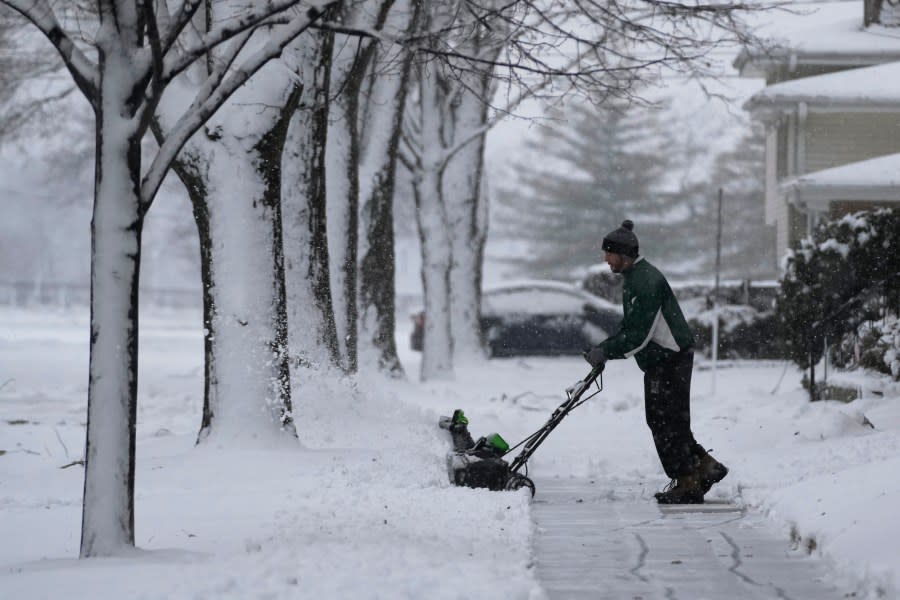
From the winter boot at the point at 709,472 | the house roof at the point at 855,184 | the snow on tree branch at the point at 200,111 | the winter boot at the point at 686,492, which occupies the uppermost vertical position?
the house roof at the point at 855,184

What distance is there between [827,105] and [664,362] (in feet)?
65.0

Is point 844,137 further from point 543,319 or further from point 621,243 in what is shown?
point 621,243

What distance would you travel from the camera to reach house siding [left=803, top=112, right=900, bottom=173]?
26609 mm

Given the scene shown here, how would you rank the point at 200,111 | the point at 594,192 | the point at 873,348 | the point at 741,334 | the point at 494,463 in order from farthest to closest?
the point at 594,192, the point at 741,334, the point at 873,348, the point at 494,463, the point at 200,111

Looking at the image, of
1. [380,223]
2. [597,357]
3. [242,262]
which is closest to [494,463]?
[597,357]

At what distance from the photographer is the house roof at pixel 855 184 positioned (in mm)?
19188

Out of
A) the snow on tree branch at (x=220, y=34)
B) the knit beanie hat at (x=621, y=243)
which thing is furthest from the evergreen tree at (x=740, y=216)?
the snow on tree branch at (x=220, y=34)

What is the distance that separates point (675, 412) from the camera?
A: 866cm

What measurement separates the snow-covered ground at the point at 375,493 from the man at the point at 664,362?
412mm

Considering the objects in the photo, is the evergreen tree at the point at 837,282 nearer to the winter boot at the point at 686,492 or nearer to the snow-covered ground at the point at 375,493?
the snow-covered ground at the point at 375,493

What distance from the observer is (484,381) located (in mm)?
22062

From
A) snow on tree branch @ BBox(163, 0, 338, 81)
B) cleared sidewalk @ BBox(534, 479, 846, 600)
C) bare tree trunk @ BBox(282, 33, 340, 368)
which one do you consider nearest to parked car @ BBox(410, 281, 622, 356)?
bare tree trunk @ BBox(282, 33, 340, 368)

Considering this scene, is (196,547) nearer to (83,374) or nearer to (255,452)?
(255,452)

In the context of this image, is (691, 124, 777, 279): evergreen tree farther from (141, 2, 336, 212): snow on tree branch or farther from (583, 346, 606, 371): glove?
(141, 2, 336, 212): snow on tree branch
